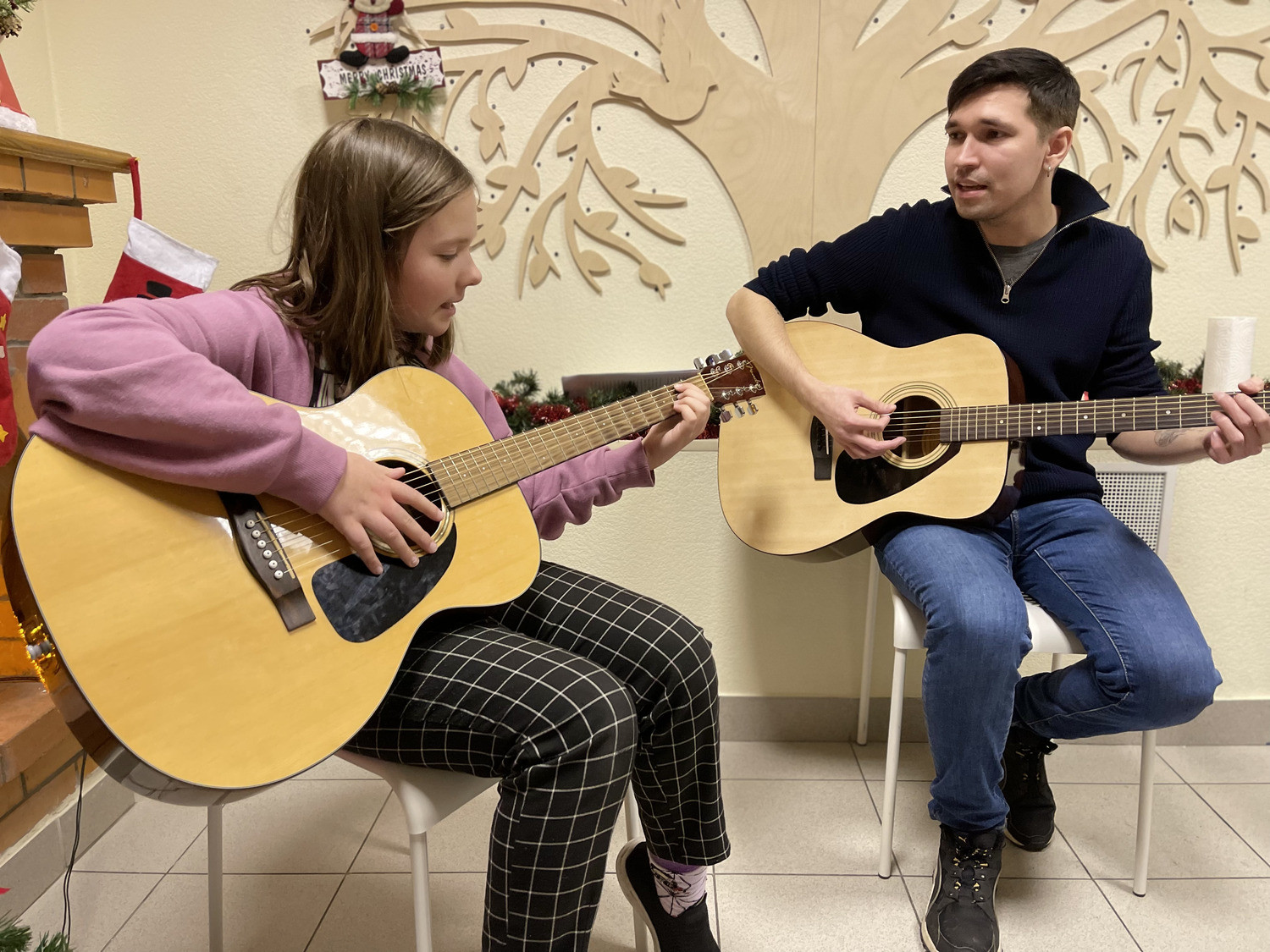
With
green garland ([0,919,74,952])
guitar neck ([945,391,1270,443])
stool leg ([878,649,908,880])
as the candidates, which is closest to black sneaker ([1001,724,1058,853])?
stool leg ([878,649,908,880])

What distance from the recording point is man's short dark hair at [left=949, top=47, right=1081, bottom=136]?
5.02ft

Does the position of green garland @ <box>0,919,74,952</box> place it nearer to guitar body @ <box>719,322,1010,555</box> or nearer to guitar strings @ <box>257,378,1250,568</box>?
guitar strings @ <box>257,378,1250,568</box>

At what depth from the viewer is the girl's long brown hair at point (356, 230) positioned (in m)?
1.19

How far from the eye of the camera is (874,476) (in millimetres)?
1593

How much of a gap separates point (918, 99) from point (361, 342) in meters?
1.42

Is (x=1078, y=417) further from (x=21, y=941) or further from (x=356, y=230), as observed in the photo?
(x=21, y=941)

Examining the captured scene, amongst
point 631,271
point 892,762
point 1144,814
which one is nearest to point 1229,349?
point 1144,814

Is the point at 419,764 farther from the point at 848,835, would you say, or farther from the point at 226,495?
the point at 848,835

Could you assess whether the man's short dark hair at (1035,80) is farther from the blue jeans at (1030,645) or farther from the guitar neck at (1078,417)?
the blue jeans at (1030,645)

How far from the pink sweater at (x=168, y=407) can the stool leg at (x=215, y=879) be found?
1.88ft

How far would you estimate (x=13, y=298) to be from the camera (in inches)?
A: 61.3

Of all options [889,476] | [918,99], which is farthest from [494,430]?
[918,99]

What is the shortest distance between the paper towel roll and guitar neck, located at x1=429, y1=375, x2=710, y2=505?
1.02m

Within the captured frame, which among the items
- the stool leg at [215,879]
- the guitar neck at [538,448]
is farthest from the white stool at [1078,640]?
the stool leg at [215,879]
